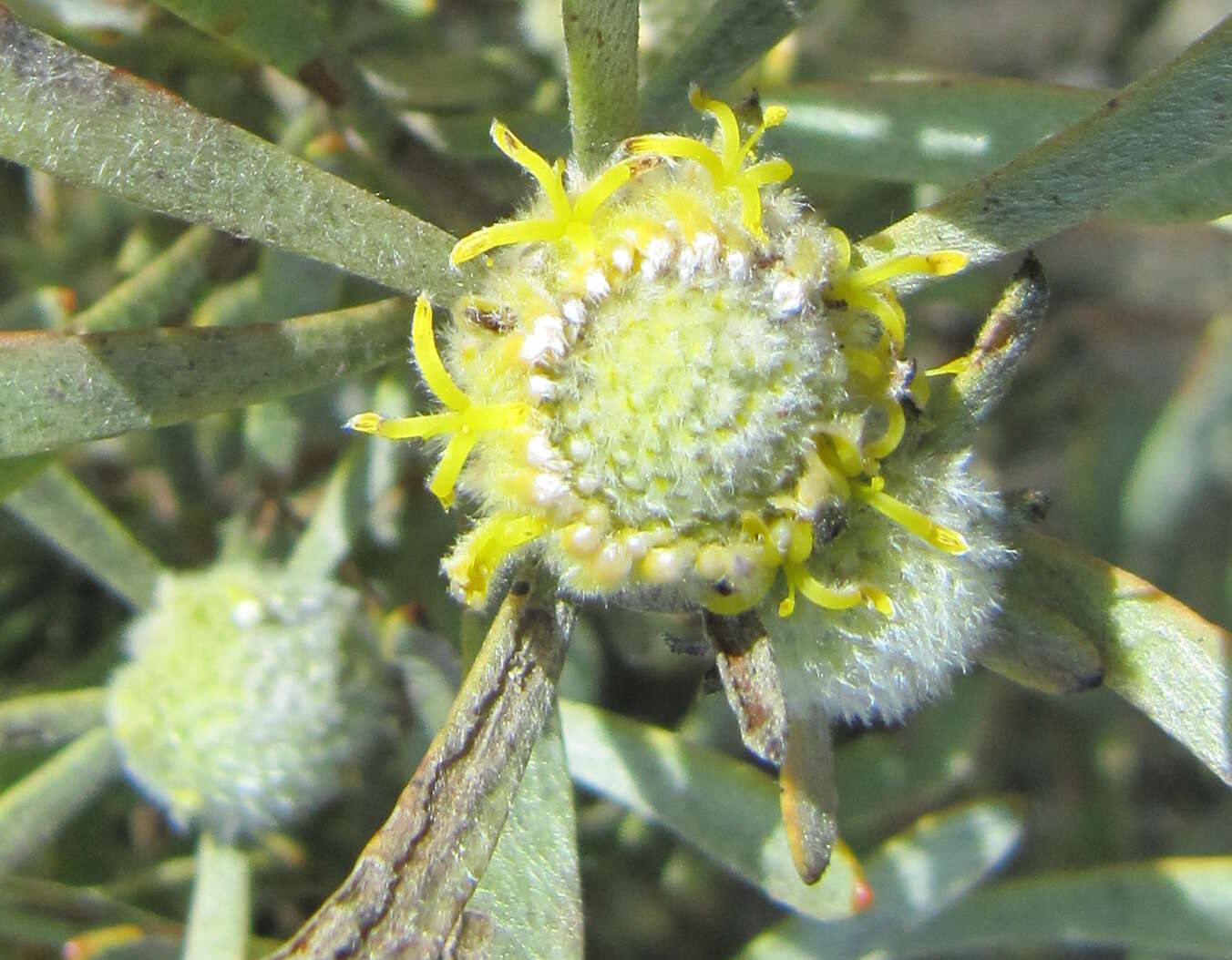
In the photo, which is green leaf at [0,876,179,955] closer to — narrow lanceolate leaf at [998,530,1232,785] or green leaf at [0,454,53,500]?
green leaf at [0,454,53,500]

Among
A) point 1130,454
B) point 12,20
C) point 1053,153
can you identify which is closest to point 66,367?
point 12,20

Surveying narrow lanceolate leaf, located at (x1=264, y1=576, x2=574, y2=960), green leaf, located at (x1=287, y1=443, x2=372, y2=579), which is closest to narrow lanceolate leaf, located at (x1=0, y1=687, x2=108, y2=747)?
green leaf, located at (x1=287, y1=443, x2=372, y2=579)

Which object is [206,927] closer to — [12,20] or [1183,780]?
[12,20]

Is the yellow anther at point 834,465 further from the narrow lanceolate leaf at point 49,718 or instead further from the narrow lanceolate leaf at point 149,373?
the narrow lanceolate leaf at point 49,718

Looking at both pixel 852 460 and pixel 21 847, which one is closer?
pixel 852 460

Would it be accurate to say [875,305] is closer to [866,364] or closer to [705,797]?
[866,364]
